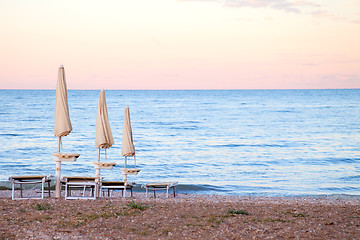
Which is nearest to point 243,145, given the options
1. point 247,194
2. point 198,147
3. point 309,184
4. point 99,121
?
point 198,147

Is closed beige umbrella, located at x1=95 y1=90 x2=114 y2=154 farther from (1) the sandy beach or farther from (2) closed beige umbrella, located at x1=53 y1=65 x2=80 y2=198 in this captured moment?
(1) the sandy beach

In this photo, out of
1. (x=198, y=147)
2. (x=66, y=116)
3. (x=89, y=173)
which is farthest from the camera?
(x=198, y=147)

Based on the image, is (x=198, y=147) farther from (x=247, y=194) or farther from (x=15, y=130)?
(x=15, y=130)

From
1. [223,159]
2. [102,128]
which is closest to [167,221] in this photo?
[102,128]

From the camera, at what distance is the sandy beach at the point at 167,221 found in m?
6.96

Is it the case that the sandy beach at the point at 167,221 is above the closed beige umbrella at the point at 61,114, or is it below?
below

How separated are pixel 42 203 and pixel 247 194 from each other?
8.04 metres

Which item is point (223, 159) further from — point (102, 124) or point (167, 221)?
point (167, 221)

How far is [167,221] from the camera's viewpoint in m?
7.80

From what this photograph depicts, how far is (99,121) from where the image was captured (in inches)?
431

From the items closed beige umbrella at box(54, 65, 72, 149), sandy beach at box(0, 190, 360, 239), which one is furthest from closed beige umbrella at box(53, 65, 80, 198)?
sandy beach at box(0, 190, 360, 239)

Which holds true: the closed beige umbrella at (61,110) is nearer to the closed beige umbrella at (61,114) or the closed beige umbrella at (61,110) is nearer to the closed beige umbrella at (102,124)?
the closed beige umbrella at (61,114)

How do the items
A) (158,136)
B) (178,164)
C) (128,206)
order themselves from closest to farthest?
(128,206) < (178,164) < (158,136)

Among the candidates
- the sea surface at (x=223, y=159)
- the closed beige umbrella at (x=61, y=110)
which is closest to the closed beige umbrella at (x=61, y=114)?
the closed beige umbrella at (x=61, y=110)
